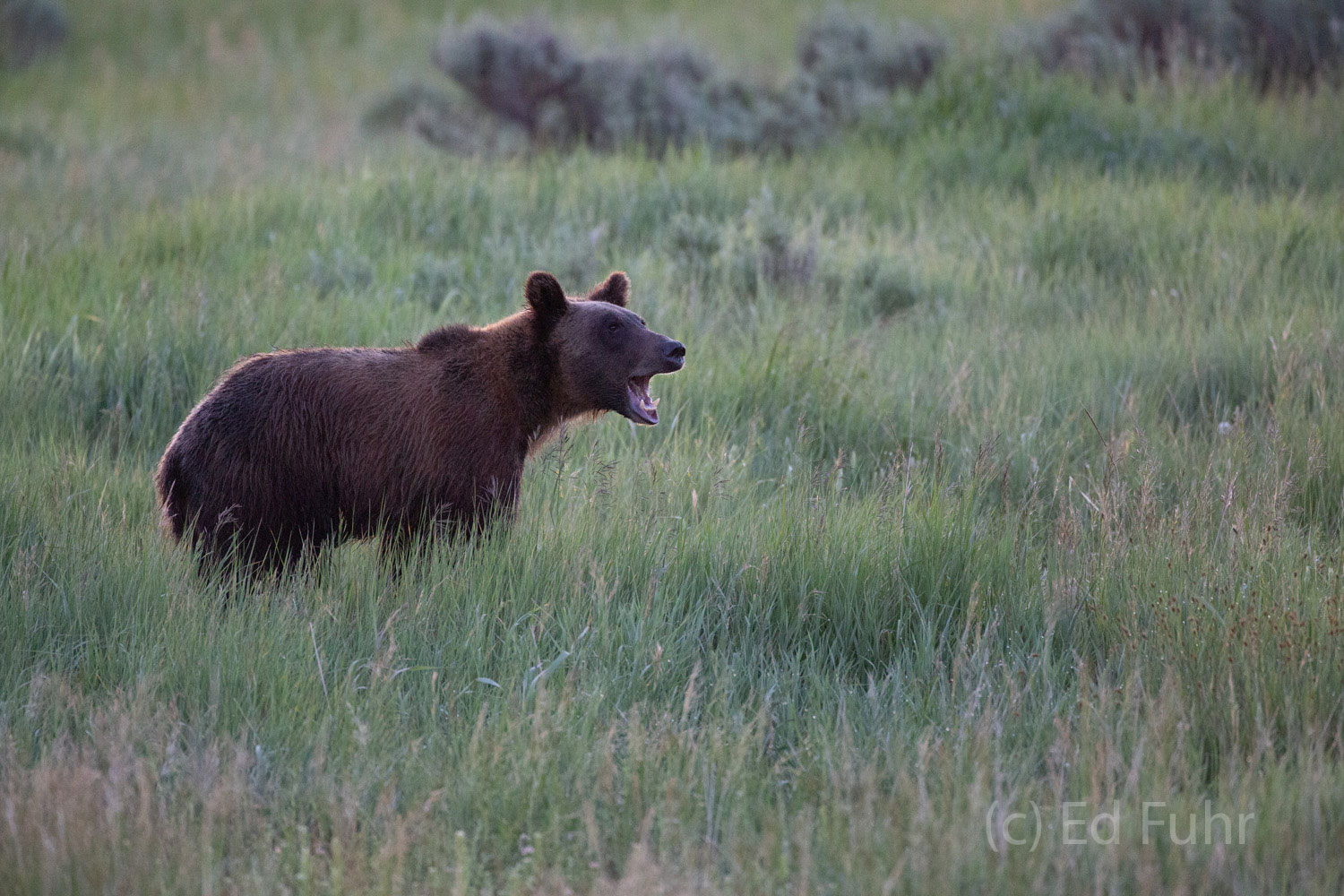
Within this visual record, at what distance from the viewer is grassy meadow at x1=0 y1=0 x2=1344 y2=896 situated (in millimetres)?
3232

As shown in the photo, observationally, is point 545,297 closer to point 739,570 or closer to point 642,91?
point 739,570

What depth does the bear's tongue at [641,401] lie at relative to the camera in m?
5.31

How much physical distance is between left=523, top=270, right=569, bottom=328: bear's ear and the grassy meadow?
2.67ft

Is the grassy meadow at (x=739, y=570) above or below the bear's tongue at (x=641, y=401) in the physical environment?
below

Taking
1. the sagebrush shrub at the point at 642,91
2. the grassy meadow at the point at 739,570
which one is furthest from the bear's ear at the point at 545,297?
the sagebrush shrub at the point at 642,91

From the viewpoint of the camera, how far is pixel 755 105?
1263 cm

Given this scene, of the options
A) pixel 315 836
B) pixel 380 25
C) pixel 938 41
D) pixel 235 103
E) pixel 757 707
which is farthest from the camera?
pixel 380 25

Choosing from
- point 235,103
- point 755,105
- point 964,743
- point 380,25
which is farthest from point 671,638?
point 380,25

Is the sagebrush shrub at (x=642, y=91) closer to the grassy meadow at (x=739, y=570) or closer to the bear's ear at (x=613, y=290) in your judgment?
the grassy meadow at (x=739, y=570)

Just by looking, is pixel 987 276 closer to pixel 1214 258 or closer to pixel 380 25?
pixel 1214 258

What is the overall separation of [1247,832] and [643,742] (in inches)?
68.9

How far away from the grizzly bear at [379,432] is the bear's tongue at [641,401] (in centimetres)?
9

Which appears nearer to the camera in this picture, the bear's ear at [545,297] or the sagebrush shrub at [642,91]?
the bear's ear at [545,297]

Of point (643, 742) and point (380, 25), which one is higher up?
point (380, 25)
